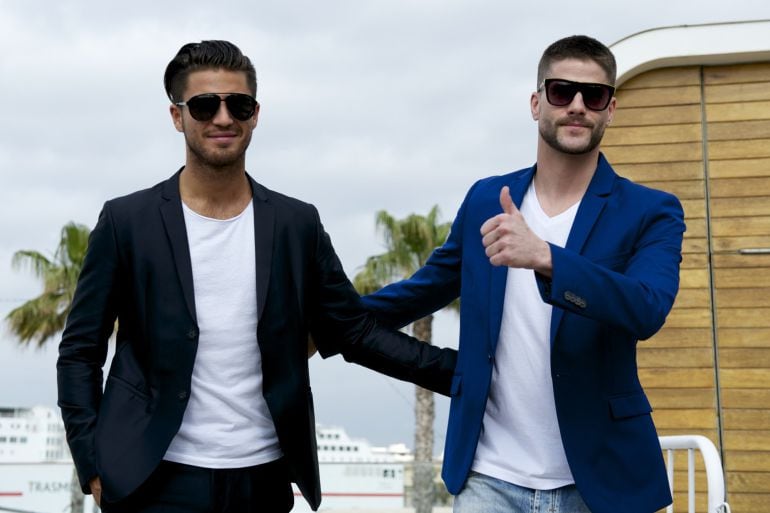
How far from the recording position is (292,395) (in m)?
3.12

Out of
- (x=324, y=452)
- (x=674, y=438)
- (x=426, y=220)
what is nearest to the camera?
(x=674, y=438)

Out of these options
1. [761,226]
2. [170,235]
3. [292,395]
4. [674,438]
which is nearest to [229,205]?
[170,235]

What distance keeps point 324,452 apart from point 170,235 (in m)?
94.3

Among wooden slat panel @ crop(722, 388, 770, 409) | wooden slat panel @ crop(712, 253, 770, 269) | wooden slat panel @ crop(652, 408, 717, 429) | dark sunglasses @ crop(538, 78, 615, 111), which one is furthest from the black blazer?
wooden slat panel @ crop(712, 253, 770, 269)

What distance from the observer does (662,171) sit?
22.5 ft

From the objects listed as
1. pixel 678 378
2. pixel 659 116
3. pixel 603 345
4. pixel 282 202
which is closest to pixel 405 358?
pixel 282 202

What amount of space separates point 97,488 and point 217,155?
1.06 meters

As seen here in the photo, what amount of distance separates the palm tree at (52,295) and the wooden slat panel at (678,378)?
17398mm

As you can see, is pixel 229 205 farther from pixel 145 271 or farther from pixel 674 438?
pixel 674 438

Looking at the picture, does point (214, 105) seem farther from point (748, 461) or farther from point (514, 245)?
point (748, 461)

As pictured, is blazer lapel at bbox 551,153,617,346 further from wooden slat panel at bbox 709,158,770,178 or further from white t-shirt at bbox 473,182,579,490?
wooden slat panel at bbox 709,158,770,178

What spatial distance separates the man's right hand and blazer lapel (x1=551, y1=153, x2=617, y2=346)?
139 cm

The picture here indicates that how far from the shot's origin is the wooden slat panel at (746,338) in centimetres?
659

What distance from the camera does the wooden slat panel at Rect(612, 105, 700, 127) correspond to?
6.90 metres
